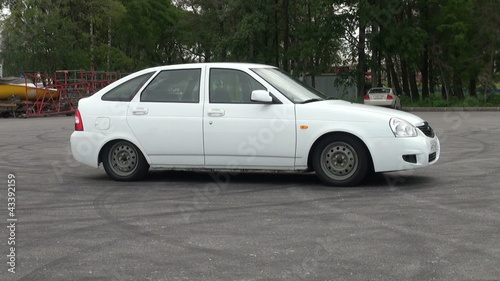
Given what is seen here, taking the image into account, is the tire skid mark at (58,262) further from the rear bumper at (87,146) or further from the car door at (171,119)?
the rear bumper at (87,146)

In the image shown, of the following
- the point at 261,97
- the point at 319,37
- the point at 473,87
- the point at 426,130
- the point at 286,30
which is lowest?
the point at 426,130

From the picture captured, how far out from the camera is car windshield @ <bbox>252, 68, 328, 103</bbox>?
9625 mm

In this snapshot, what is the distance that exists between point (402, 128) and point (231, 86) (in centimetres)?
221

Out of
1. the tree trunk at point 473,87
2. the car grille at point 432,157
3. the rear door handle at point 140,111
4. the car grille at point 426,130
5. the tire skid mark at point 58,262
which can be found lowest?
the tire skid mark at point 58,262

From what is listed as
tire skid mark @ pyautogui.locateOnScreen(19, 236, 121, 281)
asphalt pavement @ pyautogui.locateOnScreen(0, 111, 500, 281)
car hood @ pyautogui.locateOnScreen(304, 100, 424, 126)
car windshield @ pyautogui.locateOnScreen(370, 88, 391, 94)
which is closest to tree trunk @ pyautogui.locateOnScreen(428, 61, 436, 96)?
car windshield @ pyautogui.locateOnScreen(370, 88, 391, 94)

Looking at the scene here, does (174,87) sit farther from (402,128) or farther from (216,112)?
(402,128)

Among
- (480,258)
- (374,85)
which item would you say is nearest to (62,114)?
(374,85)

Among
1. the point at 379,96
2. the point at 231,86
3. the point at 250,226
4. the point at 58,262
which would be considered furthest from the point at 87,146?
the point at 379,96

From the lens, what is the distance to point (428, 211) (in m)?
7.63

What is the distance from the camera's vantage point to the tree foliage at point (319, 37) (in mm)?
44656

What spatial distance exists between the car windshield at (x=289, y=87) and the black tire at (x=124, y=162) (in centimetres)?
190

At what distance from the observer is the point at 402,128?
9.12 meters

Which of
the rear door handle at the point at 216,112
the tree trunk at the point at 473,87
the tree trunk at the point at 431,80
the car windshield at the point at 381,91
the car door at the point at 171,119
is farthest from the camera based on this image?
the tree trunk at the point at 431,80

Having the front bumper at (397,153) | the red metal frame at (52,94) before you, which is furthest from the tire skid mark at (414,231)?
the red metal frame at (52,94)
